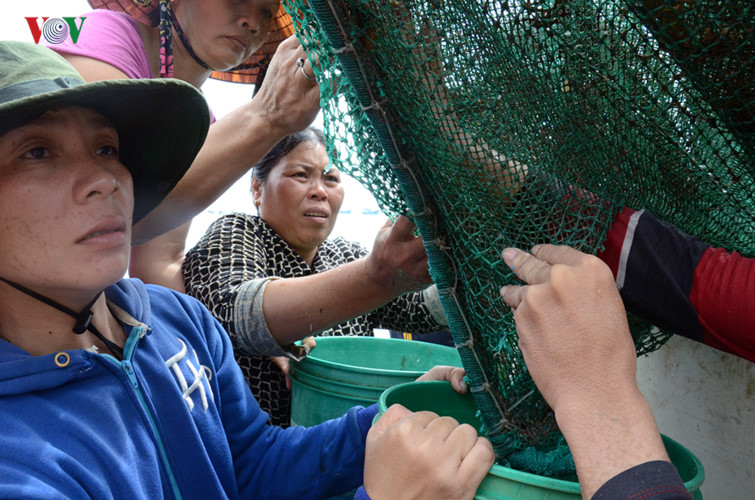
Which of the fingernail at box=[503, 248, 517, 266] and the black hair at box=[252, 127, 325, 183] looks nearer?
the fingernail at box=[503, 248, 517, 266]

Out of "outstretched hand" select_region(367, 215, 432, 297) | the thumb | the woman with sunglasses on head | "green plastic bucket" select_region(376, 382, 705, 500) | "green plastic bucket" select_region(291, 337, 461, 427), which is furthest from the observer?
"green plastic bucket" select_region(291, 337, 461, 427)

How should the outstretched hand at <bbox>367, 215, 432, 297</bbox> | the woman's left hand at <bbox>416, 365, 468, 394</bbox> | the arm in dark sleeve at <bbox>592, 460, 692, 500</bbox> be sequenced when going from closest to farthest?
the arm in dark sleeve at <bbox>592, 460, 692, 500</bbox> < the woman's left hand at <bbox>416, 365, 468, 394</bbox> < the outstretched hand at <bbox>367, 215, 432, 297</bbox>

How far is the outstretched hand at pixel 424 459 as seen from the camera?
944 mm

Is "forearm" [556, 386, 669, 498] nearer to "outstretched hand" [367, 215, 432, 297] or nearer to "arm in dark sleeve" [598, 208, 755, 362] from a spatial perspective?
"arm in dark sleeve" [598, 208, 755, 362]

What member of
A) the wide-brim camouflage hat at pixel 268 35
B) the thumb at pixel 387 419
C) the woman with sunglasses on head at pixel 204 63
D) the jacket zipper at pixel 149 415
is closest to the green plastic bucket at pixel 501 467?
the thumb at pixel 387 419

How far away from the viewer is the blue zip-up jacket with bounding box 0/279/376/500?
0.91 meters

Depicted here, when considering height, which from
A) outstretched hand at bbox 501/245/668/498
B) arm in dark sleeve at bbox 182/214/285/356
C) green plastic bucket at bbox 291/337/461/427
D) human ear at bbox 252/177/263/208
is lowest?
green plastic bucket at bbox 291/337/461/427

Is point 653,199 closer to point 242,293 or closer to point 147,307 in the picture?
point 147,307

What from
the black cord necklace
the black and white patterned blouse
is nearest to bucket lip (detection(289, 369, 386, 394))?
the black and white patterned blouse

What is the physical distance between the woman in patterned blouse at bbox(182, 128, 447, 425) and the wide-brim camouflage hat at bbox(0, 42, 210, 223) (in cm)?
51

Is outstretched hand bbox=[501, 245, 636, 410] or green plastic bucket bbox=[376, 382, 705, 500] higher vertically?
outstretched hand bbox=[501, 245, 636, 410]

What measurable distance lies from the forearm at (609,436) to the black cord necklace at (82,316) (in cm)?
85

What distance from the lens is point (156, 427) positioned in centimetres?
111

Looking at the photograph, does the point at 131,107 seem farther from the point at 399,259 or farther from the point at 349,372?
the point at 349,372
